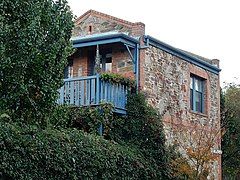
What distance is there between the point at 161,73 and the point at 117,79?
324 centimetres

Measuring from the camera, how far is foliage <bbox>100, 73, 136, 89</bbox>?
21.2m

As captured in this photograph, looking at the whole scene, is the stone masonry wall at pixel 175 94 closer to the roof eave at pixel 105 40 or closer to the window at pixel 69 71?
the roof eave at pixel 105 40

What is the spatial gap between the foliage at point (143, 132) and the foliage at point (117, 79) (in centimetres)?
49

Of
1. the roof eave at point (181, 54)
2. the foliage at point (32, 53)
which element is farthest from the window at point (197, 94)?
the foliage at point (32, 53)

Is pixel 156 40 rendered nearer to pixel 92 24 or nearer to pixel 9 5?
pixel 92 24

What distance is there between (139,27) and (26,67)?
381 inches

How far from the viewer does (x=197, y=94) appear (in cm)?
2741

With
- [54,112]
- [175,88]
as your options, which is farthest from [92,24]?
[54,112]

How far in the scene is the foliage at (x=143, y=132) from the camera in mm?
21609

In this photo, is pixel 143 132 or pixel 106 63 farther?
pixel 106 63

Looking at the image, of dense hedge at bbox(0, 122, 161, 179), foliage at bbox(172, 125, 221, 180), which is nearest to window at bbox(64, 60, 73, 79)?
foliage at bbox(172, 125, 221, 180)

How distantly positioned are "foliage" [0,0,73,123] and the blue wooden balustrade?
5437 millimetres

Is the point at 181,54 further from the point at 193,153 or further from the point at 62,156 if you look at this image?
the point at 62,156

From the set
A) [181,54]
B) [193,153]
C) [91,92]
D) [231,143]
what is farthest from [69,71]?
[231,143]
